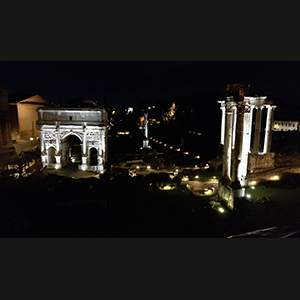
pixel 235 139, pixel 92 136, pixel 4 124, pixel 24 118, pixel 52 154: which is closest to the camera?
pixel 235 139

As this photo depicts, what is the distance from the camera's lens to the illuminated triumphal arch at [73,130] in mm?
24997

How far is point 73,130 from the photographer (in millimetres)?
25453

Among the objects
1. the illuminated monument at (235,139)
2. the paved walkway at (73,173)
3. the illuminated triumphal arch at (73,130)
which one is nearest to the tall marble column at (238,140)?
the illuminated monument at (235,139)

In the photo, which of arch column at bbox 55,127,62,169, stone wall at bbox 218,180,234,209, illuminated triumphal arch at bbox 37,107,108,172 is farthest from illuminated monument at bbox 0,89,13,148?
stone wall at bbox 218,180,234,209

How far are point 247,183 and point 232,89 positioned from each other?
7.80 metres

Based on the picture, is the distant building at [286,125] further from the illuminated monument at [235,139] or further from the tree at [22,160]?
the tree at [22,160]

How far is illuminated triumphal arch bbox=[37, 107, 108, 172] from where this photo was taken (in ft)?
82.0

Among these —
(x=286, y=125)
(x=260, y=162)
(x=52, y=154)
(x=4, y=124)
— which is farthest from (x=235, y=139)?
(x=286, y=125)

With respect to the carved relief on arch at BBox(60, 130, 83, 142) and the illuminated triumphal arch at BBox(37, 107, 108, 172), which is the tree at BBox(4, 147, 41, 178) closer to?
the illuminated triumphal arch at BBox(37, 107, 108, 172)

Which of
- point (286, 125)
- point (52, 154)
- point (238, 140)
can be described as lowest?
point (52, 154)

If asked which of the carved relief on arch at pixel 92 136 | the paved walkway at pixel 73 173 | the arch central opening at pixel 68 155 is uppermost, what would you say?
the carved relief on arch at pixel 92 136

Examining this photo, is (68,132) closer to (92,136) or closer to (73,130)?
(73,130)

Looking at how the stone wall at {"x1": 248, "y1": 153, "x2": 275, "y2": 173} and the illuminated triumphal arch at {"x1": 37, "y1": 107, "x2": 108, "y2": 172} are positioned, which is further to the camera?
the illuminated triumphal arch at {"x1": 37, "y1": 107, "x2": 108, "y2": 172}

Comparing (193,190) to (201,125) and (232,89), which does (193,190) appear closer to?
(232,89)
